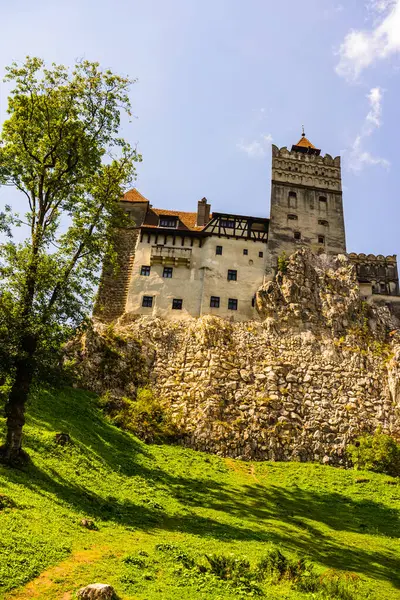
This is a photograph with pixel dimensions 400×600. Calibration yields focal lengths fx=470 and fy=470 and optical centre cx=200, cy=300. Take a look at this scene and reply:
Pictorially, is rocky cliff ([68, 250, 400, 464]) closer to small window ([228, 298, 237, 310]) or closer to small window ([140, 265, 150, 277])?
small window ([228, 298, 237, 310])

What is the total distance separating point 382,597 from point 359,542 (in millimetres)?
6389

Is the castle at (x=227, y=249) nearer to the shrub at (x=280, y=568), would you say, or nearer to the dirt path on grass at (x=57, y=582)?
the shrub at (x=280, y=568)

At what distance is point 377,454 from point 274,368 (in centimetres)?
964

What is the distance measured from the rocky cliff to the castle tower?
396 centimetres

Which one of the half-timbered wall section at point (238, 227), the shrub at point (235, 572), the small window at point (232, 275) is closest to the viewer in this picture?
the shrub at point (235, 572)

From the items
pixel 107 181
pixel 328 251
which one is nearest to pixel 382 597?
pixel 107 181

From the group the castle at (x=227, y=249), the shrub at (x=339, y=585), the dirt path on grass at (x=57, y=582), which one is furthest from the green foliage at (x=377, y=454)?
the dirt path on grass at (x=57, y=582)

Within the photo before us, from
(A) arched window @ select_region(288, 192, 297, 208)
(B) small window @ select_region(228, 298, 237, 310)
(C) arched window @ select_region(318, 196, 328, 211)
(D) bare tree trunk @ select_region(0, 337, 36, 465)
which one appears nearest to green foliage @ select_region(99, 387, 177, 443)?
(D) bare tree trunk @ select_region(0, 337, 36, 465)

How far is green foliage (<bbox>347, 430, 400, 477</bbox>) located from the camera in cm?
2955

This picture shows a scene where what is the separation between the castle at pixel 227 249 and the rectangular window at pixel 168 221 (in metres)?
0.10

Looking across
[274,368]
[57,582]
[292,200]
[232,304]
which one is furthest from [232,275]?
[57,582]

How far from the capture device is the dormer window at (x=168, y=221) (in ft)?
151

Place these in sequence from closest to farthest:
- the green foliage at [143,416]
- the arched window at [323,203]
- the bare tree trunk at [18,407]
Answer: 1. the bare tree trunk at [18,407]
2. the green foliage at [143,416]
3. the arched window at [323,203]

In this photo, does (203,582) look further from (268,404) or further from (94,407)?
(268,404)
